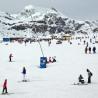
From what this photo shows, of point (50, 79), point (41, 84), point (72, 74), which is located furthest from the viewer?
point (72, 74)

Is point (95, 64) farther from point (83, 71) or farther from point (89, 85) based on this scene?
point (89, 85)

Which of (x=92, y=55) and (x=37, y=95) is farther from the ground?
(x=92, y=55)

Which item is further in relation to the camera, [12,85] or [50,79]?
[50,79]

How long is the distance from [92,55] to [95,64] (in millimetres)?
8855

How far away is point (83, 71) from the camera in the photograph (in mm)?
34375

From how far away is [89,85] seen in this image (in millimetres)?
26188

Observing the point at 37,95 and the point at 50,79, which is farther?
the point at 50,79

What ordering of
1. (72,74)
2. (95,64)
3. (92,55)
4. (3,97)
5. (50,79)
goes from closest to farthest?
1. (3,97)
2. (50,79)
3. (72,74)
4. (95,64)
5. (92,55)

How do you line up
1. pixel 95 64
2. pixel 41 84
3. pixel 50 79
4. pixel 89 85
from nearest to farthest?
pixel 89 85 < pixel 41 84 < pixel 50 79 < pixel 95 64

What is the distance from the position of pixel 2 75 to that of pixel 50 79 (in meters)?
6.16

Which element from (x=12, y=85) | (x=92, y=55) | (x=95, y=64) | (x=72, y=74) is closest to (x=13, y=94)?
(x=12, y=85)

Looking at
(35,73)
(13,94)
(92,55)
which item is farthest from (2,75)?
(92,55)

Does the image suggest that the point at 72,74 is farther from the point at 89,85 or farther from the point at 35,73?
the point at 89,85

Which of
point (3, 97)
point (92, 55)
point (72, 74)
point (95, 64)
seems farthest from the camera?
point (92, 55)
